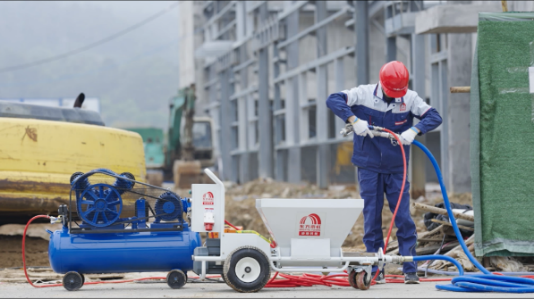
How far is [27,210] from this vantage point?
683cm

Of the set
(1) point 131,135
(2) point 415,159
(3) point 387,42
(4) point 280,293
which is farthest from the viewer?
(3) point 387,42

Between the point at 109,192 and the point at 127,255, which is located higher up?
the point at 109,192

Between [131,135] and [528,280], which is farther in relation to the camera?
[131,135]

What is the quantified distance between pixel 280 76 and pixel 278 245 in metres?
20.1

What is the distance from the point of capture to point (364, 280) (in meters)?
5.41

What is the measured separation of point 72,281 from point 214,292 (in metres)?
1.05

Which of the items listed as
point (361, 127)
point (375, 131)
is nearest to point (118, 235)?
point (361, 127)

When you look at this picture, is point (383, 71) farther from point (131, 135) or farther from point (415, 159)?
point (415, 159)

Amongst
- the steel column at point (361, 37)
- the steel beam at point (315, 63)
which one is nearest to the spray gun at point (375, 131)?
the steel column at point (361, 37)

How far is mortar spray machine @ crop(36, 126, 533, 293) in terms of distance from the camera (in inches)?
208

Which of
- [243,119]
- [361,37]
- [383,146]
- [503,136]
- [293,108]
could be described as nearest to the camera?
[383,146]

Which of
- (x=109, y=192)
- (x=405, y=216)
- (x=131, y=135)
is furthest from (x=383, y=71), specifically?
(x=131, y=135)

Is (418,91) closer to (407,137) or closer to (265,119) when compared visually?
(407,137)

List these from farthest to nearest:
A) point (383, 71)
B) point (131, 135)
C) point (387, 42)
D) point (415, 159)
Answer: point (387, 42) < point (415, 159) < point (131, 135) < point (383, 71)
